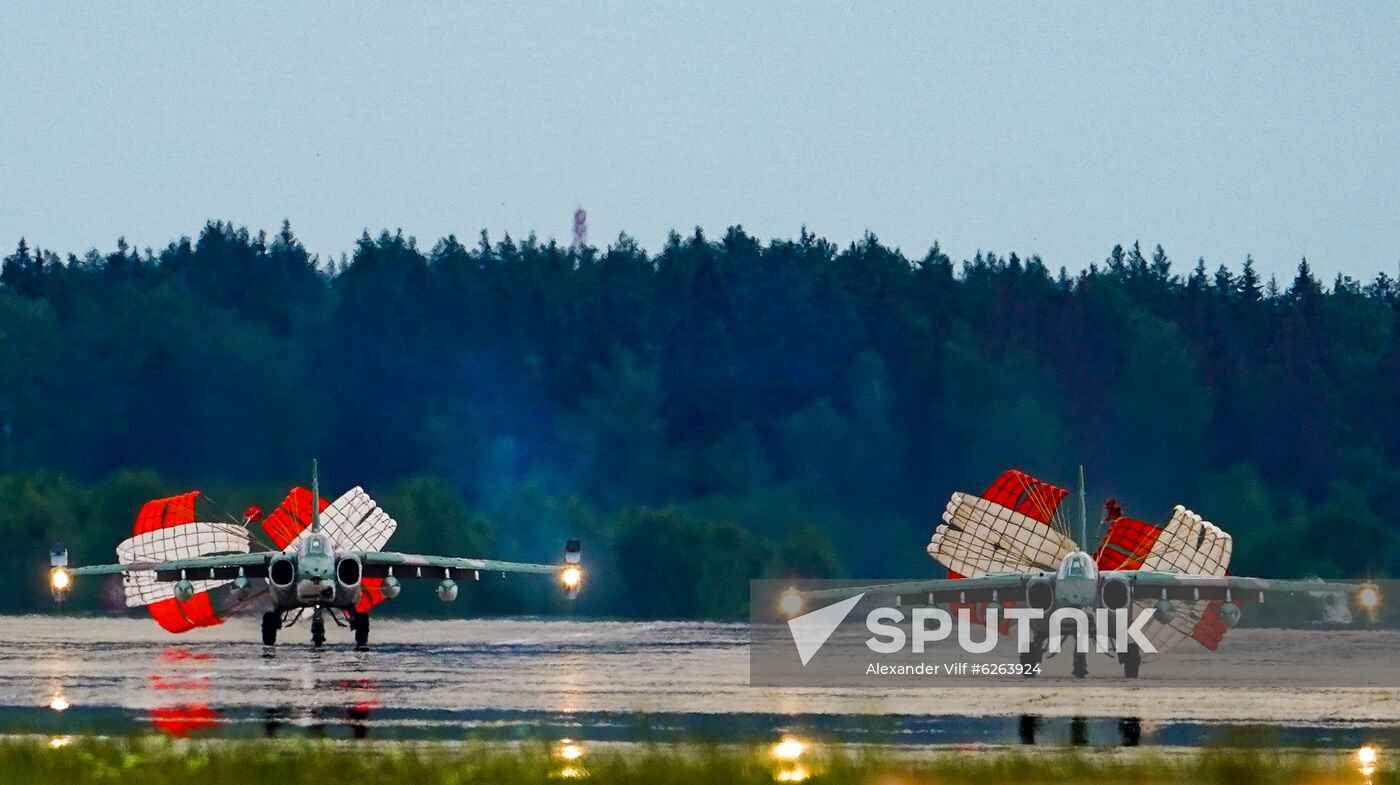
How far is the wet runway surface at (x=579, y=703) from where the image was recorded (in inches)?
1122

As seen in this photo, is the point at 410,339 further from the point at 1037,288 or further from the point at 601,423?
the point at 1037,288

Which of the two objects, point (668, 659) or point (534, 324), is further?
→ point (534, 324)

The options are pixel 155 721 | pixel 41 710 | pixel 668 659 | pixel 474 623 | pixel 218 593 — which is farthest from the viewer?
pixel 218 593

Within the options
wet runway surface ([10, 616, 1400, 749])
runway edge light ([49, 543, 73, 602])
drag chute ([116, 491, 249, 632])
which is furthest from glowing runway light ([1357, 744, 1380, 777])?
runway edge light ([49, 543, 73, 602])

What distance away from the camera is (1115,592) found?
3734cm

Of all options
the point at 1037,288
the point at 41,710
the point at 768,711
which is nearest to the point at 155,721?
the point at 41,710

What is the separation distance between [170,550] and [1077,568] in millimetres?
24332

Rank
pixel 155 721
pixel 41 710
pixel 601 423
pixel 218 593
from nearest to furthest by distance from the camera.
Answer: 1. pixel 155 721
2. pixel 41 710
3. pixel 218 593
4. pixel 601 423

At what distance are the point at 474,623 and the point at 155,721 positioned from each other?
31137mm

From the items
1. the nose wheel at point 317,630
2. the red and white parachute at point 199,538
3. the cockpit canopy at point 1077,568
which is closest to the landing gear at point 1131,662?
the cockpit canopy at point 1077,568

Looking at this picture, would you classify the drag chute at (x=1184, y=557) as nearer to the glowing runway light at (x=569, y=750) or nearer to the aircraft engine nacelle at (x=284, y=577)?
the aircraft engine nacelle at (x=284, y=577)

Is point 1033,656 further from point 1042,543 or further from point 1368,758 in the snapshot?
point 1368,758

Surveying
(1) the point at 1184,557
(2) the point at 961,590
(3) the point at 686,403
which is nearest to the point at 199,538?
(2) the point at 961,590

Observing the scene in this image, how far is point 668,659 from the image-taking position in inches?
1732
